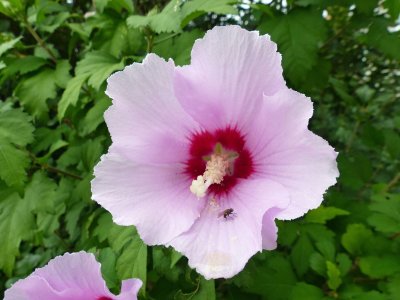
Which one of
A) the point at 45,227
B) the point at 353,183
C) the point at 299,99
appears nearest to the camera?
the point at 299,99

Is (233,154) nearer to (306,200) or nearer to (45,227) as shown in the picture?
(306,200)

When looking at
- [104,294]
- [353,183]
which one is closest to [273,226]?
[104,294]

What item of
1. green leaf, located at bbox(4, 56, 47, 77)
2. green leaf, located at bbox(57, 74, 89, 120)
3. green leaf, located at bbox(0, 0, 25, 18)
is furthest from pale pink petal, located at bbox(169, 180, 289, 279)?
green leaf, located at bbox(0, 0, 25, 18)

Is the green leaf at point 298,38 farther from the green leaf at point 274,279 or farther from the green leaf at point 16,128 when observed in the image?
the green leaf at point 16,128

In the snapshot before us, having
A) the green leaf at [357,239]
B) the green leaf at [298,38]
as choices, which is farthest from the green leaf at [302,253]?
the green leaf at [298,38]

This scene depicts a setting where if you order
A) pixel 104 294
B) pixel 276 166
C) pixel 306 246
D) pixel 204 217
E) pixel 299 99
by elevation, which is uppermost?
pixel 299 99

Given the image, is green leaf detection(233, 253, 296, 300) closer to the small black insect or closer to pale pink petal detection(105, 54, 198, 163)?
the small black insect

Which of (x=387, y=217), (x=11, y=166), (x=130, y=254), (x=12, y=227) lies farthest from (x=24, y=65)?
(x=387, y=217)
